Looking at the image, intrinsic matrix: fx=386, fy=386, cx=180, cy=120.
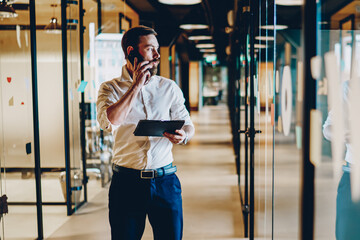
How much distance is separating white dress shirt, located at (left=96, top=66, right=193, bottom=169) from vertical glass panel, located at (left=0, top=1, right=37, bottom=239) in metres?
1.77

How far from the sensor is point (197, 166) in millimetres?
7480

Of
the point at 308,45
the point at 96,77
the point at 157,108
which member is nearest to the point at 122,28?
the point at 96,77

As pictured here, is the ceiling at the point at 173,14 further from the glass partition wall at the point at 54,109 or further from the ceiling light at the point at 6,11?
the ceiling light at the point at 6,11

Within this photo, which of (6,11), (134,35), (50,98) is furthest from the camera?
(50,98)

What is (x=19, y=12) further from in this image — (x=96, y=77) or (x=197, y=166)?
(x=197, y=166)

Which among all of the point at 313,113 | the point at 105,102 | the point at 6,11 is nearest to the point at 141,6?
the point at 6,11

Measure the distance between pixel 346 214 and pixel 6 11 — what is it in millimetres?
3509

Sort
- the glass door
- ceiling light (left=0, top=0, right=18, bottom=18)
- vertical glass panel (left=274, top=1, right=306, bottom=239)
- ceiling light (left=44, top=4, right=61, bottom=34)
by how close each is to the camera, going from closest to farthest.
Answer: the glass door, vertical glass panel (left=274, top=1, right=306, bottom=239), ceiling light (left=0, top=0, right=18, bottom=18), ceiling light (left=44, top=4, right=61, bottom=34)

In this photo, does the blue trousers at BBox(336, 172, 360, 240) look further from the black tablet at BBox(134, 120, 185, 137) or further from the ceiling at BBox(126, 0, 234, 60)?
the ceiling at BBox(126, 0, 234, 60)

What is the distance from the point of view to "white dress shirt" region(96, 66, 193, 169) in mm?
2039

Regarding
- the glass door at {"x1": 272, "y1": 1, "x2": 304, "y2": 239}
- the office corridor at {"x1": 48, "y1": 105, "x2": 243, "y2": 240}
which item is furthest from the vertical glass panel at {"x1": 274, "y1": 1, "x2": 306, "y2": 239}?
the office corridor at {"x1": 48, "y1": 105, "x2": 243, "y2": 240}

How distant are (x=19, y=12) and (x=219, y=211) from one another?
3.17 meters

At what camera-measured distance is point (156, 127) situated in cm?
190

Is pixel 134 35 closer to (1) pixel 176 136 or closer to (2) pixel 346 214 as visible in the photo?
(1) pixel 176 136
